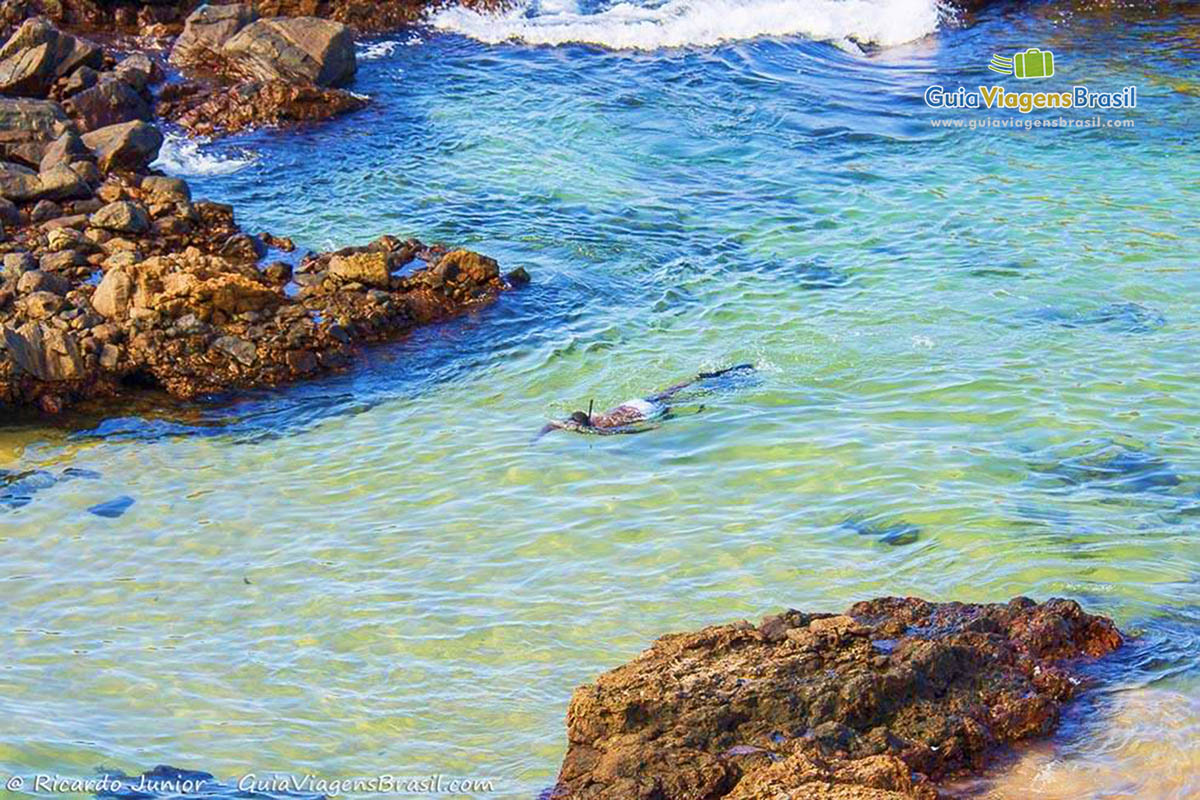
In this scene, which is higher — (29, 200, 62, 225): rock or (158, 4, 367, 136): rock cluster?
(158, 4, 367, 136): rock cluster

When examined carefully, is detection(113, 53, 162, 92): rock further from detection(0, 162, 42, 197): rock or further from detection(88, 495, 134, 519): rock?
detection(88, 495, 134, 519): rock

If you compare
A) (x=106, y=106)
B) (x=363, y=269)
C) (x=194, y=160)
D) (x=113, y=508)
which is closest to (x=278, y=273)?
(x=363, y=269)

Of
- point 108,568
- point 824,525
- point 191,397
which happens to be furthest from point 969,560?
point 191,397

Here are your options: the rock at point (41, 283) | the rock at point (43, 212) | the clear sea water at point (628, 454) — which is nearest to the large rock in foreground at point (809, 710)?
the clear sea water at point (628, 454)

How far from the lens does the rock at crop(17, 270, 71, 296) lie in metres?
11.8

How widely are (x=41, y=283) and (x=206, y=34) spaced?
28.3 feet

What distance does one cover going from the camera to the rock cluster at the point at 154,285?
11266 millimetres

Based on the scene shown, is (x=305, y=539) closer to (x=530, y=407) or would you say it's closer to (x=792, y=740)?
(x=530, y=407)

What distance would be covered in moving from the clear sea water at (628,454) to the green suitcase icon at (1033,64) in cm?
124

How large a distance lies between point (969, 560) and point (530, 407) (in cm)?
405

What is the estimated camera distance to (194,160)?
16.6 metres

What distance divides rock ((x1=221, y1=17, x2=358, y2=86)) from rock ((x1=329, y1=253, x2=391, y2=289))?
6676mm

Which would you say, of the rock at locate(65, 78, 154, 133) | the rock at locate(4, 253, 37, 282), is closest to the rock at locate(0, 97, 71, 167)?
the rock at locate(65, 78, 154, 133)

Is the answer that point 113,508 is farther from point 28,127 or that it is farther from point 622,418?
point 28,127
